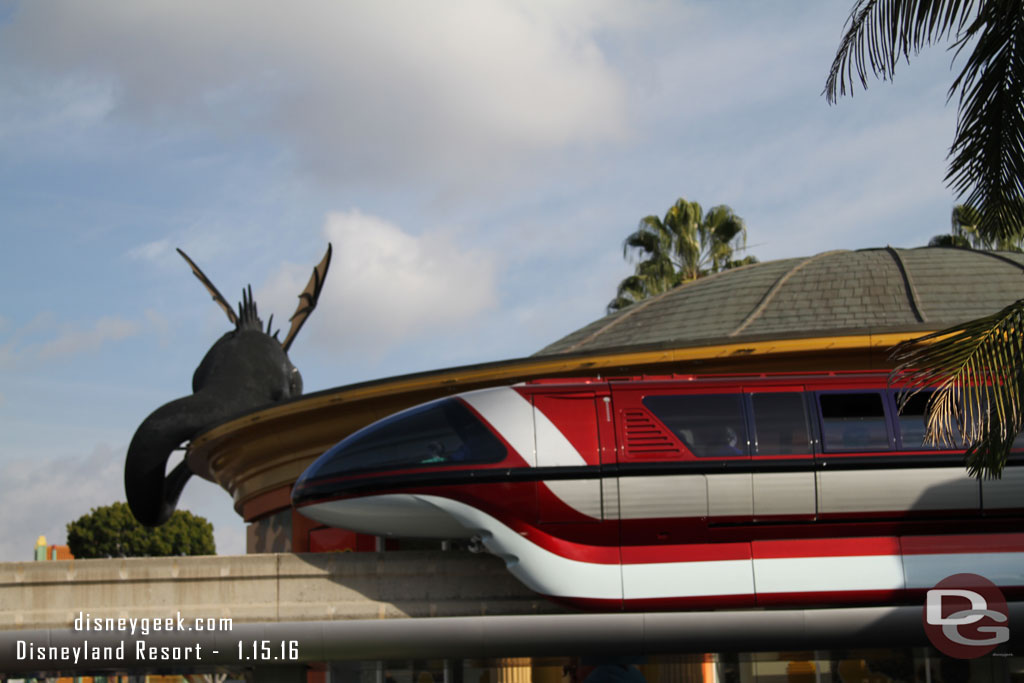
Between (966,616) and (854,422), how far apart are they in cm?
252

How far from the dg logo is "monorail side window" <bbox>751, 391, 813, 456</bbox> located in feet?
7.30

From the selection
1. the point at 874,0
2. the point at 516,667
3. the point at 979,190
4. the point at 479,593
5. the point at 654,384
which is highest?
the point at 874,0

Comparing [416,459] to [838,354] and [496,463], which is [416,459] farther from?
[838,354]

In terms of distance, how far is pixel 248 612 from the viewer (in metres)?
13.2

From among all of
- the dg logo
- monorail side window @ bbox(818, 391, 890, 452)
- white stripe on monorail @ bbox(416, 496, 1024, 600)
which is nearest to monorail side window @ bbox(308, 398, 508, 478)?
white stripe on monorail @ bbox(416, 496, 1024, 600)

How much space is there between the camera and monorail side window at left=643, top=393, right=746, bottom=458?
42.0 feet

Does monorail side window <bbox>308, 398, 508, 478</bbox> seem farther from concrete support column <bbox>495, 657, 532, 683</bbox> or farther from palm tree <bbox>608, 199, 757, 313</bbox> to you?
palm tree <bbox>608, 199, 757, 313</bbox>

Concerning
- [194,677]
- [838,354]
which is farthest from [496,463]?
[838,354]

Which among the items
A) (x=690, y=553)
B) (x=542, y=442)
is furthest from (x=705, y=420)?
(x=542, y=442)

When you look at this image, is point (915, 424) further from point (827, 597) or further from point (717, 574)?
point (717, 574)

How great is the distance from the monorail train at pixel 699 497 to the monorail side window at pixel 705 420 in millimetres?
17

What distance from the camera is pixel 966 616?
12.8m

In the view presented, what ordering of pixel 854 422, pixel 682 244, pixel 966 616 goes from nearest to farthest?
pixel 966 616 → pixel 854 422 → pixel 682 244

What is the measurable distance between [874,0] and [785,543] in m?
6.02
